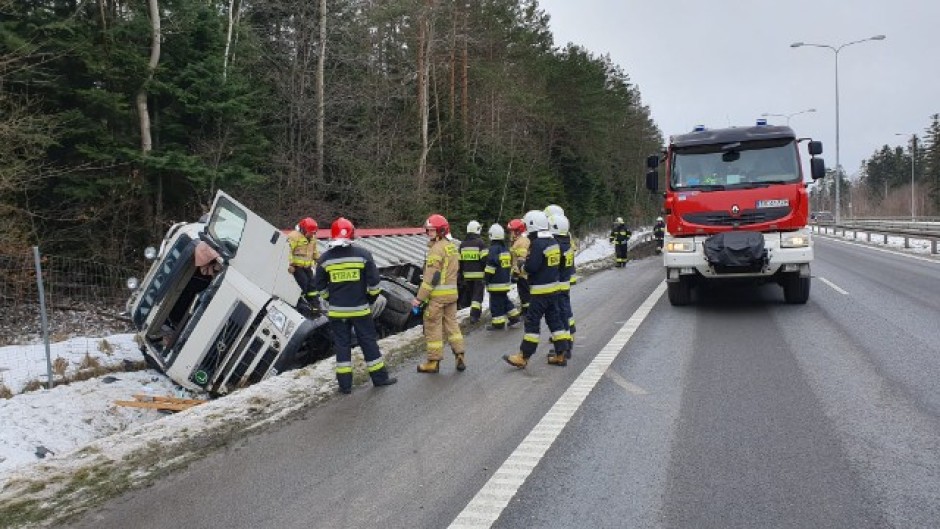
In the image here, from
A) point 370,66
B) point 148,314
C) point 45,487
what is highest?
point 370,66

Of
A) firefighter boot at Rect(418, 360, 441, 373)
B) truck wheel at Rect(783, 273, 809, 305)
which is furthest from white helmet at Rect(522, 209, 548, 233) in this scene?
truck wheel at Rect(783, 273, 809, 305)

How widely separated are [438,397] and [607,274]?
1398 centimetres

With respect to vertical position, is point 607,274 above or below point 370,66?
below

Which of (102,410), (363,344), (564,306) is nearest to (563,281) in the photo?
(564,306)

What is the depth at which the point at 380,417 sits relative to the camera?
5387 mm

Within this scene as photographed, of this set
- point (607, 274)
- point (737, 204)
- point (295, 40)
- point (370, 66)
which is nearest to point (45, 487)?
point (737, 204)

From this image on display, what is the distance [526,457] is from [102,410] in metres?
6.43

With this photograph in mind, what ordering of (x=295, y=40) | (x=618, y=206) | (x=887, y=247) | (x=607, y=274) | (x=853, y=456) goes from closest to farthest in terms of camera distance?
(x=853, y=456) → (x=607, y=274) → (x=295, y=40) → (x=887, y=247) → (x=618, y=206)

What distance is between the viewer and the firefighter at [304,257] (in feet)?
29.9

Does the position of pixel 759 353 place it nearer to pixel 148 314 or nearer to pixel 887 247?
pixel 148 314

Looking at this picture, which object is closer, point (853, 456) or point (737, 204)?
point (853, 456)

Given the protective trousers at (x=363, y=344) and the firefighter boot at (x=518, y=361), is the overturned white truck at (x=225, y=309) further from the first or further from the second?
the firefighter boot at (x=518, y=361)

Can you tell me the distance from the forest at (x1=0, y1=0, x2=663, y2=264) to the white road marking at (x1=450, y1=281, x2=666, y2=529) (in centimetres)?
1060

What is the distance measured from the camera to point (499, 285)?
9.88m
